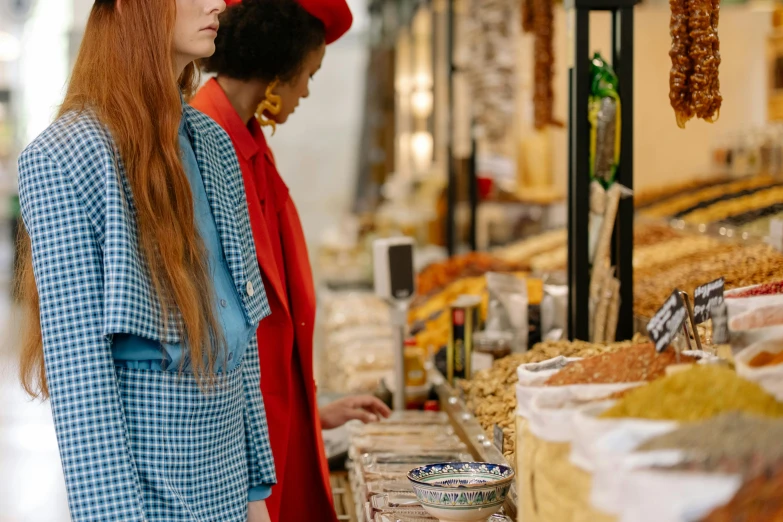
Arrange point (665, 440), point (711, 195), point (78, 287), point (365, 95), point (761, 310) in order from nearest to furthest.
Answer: point (665, 440) → point (761, 310) → point (78, 287) → point (711, 195) → point (365, 95)

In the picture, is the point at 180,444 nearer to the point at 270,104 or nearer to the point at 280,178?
the point at 280,178

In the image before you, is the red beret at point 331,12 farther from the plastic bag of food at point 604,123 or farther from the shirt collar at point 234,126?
the plastic bag of food at point 604,123

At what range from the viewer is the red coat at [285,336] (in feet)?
7.07

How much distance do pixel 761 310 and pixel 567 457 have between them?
392 mm

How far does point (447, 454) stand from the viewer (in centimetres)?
237

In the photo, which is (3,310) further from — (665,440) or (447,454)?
(665,440)

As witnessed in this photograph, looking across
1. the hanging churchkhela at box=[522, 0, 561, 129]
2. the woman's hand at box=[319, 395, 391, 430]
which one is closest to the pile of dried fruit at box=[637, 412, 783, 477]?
the woman's hand at box=[319, 395, 391, 430]

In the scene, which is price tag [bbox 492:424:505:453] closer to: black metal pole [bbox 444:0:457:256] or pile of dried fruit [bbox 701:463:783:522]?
pile of dried fruit [bbox 701:463:783:522]

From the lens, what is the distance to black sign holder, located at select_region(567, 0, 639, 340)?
2.63 meters

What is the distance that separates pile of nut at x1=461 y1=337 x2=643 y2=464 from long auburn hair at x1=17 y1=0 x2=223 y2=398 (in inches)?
35.4

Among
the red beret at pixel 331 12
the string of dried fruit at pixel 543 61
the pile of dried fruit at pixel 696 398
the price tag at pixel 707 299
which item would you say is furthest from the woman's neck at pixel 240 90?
the string of dried fruit at pixel 543 61

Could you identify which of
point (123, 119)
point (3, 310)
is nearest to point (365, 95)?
point (3, 310)

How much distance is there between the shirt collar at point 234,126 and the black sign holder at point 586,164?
951mm

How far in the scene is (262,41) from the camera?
2271 mm
